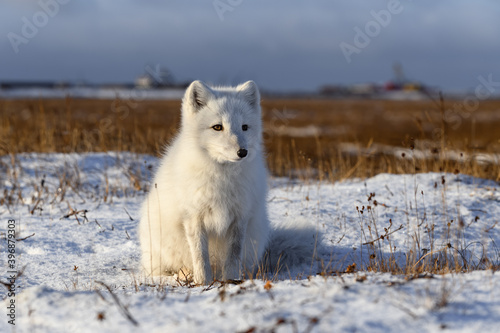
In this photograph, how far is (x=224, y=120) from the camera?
12.6 feet

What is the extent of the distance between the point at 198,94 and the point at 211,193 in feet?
2.89

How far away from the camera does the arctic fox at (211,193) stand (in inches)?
151

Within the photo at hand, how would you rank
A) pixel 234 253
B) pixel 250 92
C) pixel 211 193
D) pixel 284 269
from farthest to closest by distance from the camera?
pixel 284 269, pixel 250 92, pixel 234 253, pixel 211 193

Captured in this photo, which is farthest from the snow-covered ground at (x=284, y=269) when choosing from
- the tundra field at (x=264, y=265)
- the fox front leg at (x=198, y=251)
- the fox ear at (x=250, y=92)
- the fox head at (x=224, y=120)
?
the fox ear at (x=250, y=92)

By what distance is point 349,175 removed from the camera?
25.9 feet

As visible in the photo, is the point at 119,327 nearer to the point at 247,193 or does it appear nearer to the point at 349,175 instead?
the point at 247,193

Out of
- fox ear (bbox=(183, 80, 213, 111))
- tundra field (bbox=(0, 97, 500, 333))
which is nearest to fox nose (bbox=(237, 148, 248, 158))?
fox ear (bbox=(183, 80, 213, 111))

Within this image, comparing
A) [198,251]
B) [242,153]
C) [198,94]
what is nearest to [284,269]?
[198,251]

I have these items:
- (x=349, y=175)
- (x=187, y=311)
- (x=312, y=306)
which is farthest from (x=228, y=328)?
(x=349, y=175)

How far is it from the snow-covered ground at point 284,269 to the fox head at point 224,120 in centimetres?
109

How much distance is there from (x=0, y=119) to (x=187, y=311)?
906 cm

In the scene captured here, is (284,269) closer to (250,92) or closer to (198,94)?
(250,92)

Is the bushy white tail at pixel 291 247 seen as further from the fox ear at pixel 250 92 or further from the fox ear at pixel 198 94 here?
the fox ear at pixel 198 94

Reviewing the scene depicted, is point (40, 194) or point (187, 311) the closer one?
point (187, 311)
